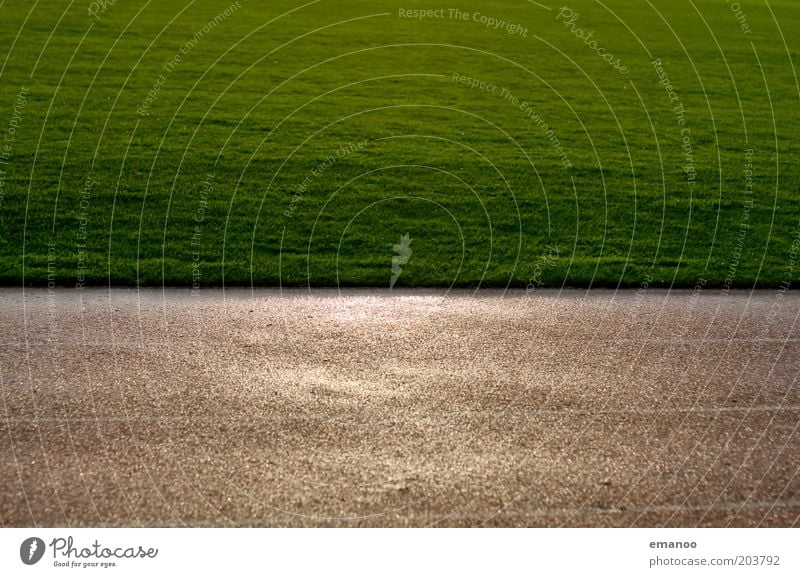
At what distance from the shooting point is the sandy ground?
15.0 ft

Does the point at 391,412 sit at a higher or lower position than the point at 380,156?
lower

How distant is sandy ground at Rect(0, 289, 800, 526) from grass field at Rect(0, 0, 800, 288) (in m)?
1.53

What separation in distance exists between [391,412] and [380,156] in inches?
379

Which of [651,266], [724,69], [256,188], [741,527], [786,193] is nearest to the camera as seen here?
[741,527]

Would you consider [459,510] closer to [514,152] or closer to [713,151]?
[514,152]

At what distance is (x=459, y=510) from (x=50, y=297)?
574 cm

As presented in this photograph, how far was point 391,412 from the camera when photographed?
5.69 m

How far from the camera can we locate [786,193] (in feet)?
45.9

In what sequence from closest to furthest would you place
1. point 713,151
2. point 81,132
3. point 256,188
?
point 256,188 → point 81,132 → point 713,151

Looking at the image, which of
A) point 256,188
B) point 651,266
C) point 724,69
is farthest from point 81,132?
point 724,69

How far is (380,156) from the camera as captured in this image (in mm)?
14695

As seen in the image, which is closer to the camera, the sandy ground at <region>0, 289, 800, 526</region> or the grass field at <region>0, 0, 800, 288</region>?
Answer: the sandy ground at <region>0, 289, 800, 526</region>

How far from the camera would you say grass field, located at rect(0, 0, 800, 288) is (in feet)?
33.1

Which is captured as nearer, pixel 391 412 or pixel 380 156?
pixel 391 412
